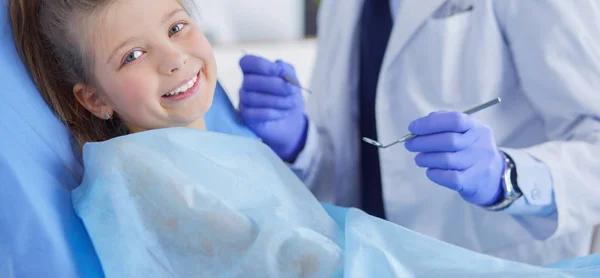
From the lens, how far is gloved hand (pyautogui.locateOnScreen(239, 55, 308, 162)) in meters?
1.13

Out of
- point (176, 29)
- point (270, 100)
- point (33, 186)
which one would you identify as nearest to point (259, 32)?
point (270, 100)

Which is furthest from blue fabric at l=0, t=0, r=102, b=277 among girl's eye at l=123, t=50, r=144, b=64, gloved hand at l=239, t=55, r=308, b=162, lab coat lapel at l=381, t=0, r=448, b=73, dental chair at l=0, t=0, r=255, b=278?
lab coat lapel at l=381, t=0, r=448, b=73

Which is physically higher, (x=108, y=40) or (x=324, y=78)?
(x=108, y=40)

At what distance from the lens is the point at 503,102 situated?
1126mm

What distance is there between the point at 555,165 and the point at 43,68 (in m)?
0.79

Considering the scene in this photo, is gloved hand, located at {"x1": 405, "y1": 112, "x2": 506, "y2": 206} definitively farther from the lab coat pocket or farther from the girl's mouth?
the girl's mouth

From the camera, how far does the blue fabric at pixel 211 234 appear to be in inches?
30.6

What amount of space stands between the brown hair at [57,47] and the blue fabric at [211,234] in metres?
0.11

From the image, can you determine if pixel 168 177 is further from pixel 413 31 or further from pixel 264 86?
pixel 413 31

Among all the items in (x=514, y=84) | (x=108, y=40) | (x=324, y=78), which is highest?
(x=108, y=40)

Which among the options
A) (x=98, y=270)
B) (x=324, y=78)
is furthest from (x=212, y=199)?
(x=324, y=78)

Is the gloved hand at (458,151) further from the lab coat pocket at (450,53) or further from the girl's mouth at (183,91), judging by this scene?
the girl's mouth at (183,91)

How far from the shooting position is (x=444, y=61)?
1.12m

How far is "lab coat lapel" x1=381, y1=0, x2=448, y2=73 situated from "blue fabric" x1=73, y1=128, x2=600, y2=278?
15.6 inches
